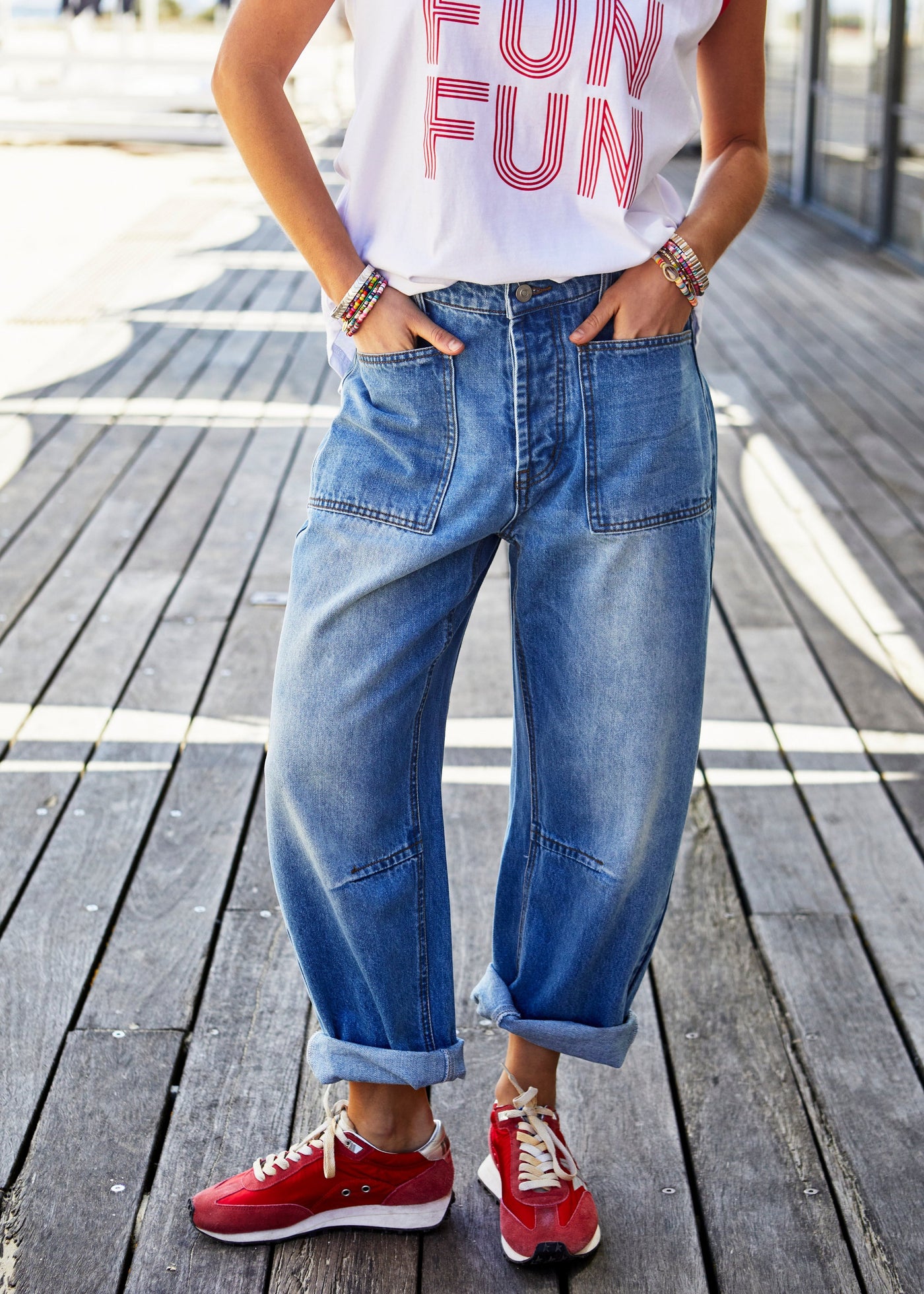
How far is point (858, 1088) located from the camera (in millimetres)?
1641

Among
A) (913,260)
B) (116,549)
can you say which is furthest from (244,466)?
(913,260)

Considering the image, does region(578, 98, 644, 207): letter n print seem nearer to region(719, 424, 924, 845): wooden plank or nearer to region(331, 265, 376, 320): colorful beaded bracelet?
region(331, 265, 376, 320): colorful beaded bracelet

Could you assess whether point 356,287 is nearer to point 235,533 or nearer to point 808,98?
point 235,533

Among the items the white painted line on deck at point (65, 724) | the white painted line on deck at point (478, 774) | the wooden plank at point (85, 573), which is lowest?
the white painted line on deck at point (478, 774)

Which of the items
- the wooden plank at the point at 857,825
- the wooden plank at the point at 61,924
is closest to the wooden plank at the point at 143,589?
the wooden plank at the point at 61,924

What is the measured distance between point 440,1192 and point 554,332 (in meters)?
0.88

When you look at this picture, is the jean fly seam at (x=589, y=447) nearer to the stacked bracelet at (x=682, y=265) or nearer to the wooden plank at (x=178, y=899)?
the stacked bracelet at (x=682, y=265)

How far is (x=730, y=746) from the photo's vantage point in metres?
2.52

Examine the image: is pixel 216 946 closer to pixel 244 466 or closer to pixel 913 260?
pixel 244 466

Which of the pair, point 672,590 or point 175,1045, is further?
point 175,1045

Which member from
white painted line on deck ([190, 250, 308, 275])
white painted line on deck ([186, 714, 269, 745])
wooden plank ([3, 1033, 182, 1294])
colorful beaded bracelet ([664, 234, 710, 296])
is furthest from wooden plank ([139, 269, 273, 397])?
colorful beaded bracelet ([664, 234, 710, 296])

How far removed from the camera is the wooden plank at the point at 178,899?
177 centimetres

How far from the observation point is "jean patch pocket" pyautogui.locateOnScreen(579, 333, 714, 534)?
3.89 ft

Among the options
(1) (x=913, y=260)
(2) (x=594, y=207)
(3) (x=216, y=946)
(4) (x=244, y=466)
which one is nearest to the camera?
(2) (x=594, y=207)
